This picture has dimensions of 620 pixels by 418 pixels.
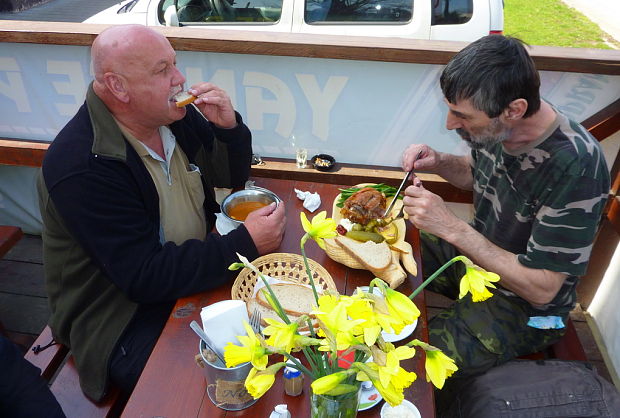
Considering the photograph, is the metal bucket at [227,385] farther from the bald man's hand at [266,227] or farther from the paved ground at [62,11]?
the paved ground at [62,11]

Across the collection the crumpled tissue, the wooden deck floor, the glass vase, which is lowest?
the wooden deck floor

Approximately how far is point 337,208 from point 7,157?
108 inches

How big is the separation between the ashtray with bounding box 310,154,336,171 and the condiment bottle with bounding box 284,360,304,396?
196cm

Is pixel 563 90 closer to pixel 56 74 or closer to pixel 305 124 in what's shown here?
pixel 305 124

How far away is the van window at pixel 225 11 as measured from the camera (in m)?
5.14

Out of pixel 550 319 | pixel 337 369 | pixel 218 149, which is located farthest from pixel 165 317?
pixel 550 319

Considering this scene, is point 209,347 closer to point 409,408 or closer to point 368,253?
point 409,408

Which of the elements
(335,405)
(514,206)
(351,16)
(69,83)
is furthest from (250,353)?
(351,16)

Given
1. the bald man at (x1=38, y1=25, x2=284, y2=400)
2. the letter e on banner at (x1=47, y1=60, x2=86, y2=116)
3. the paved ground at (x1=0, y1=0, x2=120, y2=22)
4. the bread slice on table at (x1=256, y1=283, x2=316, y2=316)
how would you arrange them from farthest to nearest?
the paved ground at (x1=0, y1=0, x2=120, y2=22)
the letter e on banner at (x1=47, y1=60, x2=86, y2=116)
the bald man at (x1=38, y1=25, x2=284, y2=400)
the bread slice on table at (x1=256, y1=283, x2=316, y2=316)

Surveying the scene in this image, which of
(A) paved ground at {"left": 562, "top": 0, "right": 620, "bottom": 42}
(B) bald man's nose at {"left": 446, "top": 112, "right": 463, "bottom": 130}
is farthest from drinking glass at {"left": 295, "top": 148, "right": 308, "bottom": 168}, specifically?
(A) paved ground at {"left": 562, "top": 0, "right": 620, "bottom": 42}

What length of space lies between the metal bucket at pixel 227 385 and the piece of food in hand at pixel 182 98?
1106 mm

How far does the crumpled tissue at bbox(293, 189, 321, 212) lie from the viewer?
239 centimetres

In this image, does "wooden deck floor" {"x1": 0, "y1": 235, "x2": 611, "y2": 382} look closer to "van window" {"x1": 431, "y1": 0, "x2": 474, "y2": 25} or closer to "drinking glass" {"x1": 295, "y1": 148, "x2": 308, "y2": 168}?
"drinking glass" {"x1": 295, "y1": 148, "x2": 308, "y2": 168}

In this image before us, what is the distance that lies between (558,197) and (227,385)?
1.44 m
